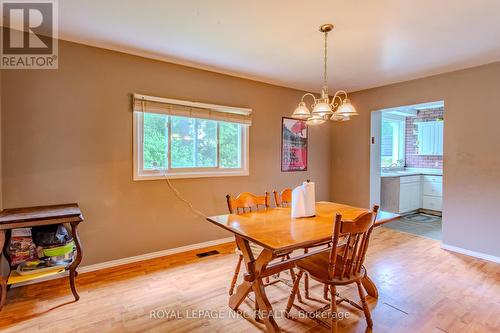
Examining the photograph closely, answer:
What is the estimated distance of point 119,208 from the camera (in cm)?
292

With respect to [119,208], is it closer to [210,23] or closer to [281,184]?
[210,23]

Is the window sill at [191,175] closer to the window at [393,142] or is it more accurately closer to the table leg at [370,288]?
the table leg at [370,288]

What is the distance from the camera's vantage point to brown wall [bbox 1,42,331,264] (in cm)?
245

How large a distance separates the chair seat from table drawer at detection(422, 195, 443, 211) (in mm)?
4357

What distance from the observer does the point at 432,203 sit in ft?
17.6

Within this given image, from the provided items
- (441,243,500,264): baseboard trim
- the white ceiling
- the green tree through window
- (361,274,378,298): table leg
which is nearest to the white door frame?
the white ceiling

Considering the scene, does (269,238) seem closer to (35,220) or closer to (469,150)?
(35,220)

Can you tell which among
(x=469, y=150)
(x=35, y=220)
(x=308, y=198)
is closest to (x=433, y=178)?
(x=469, y=150)

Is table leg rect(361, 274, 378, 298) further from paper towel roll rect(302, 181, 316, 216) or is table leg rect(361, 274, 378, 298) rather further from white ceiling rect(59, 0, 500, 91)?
white ceiling rect(59, 0, 500, 91)

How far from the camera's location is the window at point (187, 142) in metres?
3.06

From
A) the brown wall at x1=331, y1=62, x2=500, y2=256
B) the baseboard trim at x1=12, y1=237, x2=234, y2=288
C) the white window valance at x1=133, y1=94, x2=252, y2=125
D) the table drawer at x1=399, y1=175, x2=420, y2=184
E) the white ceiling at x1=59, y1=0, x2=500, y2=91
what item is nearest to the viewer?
the white ceiling at x1=59, y1=0, x2=500, y2=91

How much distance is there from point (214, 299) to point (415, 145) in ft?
18.8

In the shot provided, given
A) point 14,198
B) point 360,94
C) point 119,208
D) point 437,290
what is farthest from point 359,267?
point 360,94

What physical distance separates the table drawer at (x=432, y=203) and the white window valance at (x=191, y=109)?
13.7 ft
